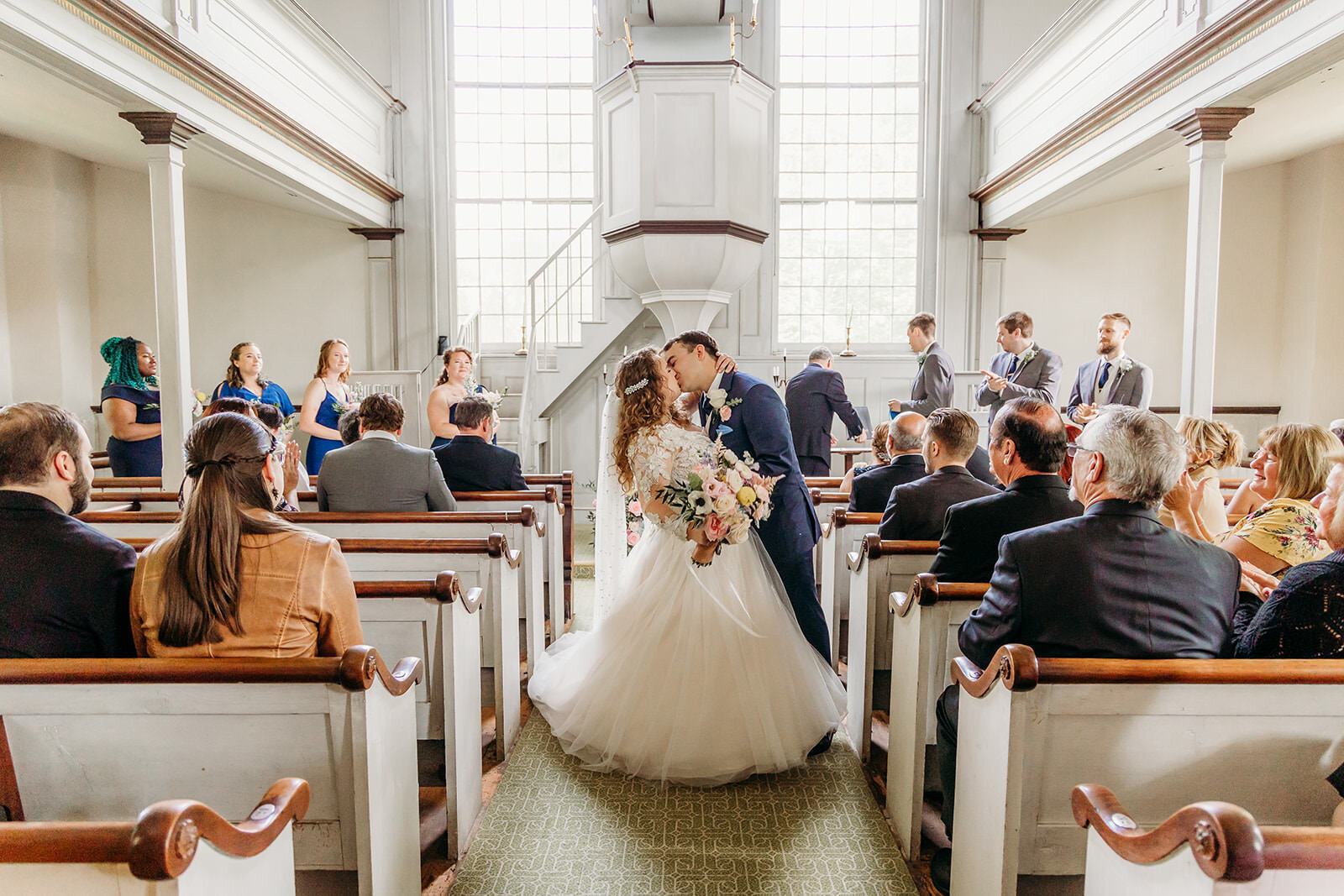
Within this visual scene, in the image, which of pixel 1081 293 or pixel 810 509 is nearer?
pixel 810 509

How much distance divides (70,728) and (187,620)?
0.30 m

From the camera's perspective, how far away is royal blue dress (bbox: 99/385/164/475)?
4.99 m

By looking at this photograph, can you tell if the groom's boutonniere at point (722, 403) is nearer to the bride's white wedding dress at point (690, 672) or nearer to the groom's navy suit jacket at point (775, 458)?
the groom's navy suit jacket at point (775, 458)

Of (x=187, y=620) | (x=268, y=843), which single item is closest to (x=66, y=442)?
(x=187, y=620)

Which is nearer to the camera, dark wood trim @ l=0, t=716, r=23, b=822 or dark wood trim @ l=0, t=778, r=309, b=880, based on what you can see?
dark wood trim @ l=0, t=778, r=309, b=880

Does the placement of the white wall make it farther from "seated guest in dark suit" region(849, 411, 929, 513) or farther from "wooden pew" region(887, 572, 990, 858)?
"wooden pew" region(887, 572, 990, 858)

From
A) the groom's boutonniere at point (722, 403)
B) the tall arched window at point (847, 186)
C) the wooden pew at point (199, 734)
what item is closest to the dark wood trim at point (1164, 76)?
the tall arched window at point (847, 186)

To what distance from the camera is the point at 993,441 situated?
2438 mm

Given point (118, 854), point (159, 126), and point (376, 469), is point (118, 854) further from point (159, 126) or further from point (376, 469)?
point (159, 126)

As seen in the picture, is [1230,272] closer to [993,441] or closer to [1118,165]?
[1118,165]

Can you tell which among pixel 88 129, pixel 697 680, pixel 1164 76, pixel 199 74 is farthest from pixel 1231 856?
pixel 88 129

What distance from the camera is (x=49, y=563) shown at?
67.7 inches

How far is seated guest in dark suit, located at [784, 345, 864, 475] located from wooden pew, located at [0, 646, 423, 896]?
149 inches

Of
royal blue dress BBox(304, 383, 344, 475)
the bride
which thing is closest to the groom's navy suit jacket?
the bride
